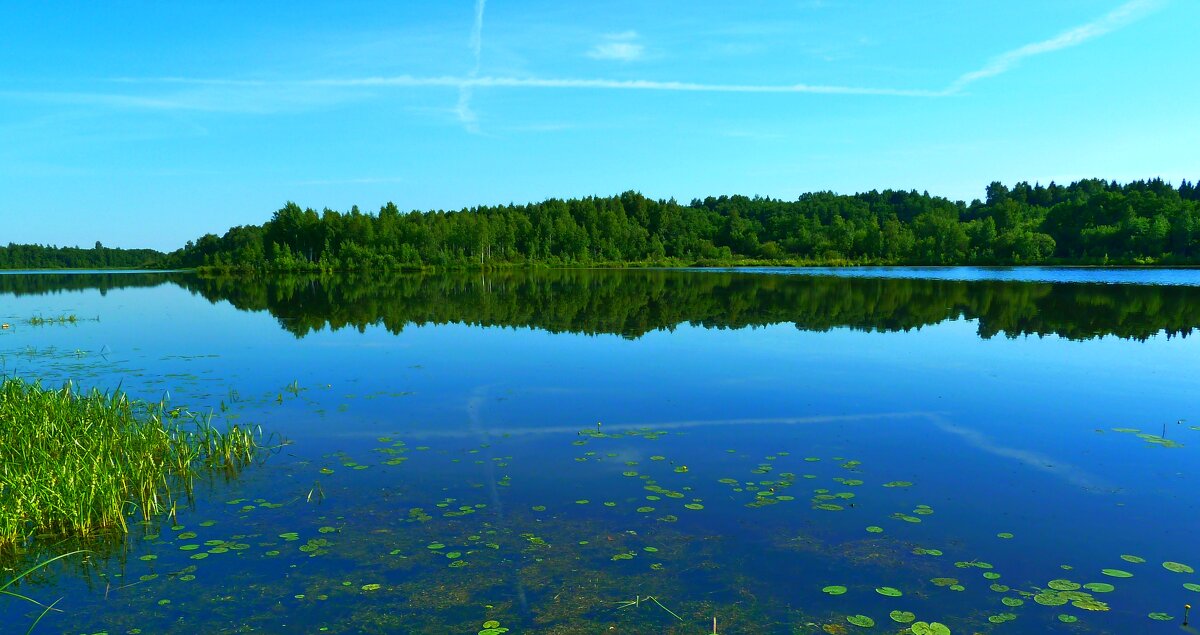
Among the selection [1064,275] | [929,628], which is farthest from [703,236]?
[929,628]

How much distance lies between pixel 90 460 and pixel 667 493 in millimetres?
6976

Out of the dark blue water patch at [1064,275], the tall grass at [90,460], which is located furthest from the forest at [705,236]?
the tall grass at [90,460]

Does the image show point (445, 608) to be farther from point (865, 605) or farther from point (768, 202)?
point (768, 202)

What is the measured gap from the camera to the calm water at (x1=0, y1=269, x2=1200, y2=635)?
5.85 metres

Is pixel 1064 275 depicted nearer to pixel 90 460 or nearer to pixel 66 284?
pixel 90 460

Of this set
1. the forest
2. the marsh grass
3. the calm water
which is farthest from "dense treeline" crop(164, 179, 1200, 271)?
the calm water

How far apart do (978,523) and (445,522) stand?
563 cm

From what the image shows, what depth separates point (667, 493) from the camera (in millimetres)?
8414

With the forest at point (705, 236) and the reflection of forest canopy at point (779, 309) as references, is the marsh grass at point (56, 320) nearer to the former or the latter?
the reflection of forest canopy at point (779, 309)

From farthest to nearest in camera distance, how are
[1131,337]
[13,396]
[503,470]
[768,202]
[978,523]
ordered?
1. [768,202]
2. [1131,337]
3. [13,396]
4. [503,470]
5. [978,523]

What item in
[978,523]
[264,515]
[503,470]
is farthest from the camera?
[503,470]

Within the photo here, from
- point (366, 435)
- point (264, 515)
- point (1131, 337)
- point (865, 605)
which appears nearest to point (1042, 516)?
point (865, 605)

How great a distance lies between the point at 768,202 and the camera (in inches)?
6993

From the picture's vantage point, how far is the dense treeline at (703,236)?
9738cm
